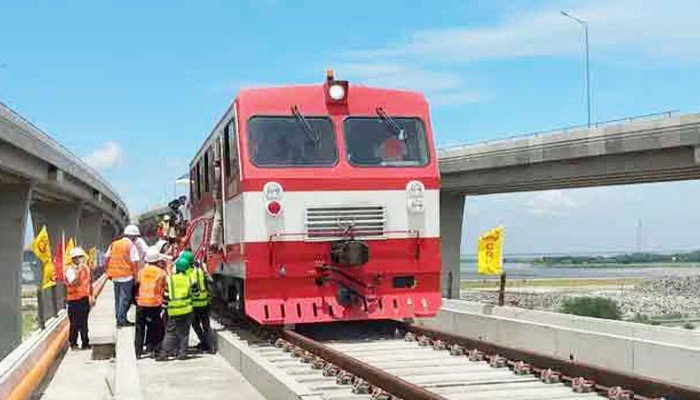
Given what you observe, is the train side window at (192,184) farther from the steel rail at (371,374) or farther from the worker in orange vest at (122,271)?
the steel rail at (371,374)

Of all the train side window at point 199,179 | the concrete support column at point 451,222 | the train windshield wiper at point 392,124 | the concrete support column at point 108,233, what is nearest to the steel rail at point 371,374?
the train windshield wiper at point 392,124

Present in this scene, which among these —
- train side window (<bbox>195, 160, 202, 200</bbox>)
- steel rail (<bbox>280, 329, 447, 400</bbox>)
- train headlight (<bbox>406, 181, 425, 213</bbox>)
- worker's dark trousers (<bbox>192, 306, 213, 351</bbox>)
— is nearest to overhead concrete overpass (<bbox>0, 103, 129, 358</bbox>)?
train side window (<bbox>195, 160, 202, 200</bbox>)

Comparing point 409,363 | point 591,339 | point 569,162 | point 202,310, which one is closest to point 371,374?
point 409,363

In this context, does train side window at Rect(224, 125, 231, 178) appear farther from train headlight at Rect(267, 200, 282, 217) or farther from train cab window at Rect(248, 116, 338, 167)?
train headlight at Rect(267, 200, 282, 217)

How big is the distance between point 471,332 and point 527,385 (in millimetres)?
5031

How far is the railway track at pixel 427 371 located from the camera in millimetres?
7930

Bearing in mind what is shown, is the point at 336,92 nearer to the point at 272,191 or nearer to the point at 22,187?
the point at 272,191

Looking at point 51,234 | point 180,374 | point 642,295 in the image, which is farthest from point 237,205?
point 642,295

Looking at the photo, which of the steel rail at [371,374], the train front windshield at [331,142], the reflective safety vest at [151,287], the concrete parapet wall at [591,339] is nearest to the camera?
the steel rail at [371,374]

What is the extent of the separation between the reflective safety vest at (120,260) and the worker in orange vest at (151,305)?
1.97 meters

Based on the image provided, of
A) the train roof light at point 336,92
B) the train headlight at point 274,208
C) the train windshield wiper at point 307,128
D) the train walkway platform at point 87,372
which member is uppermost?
the train roof light at point 336,92

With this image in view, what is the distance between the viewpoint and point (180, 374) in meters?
10.8

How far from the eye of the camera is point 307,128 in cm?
1215

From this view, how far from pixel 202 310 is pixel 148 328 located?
0.79 metres
